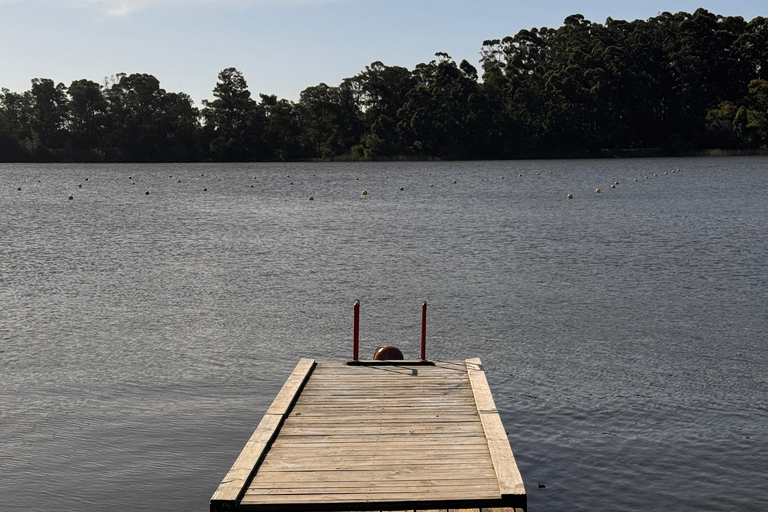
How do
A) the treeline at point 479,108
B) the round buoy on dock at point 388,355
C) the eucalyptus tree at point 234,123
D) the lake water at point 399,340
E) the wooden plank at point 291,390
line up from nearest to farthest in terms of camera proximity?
1. the wooden plank at point 291,390
2. the lake water at point 399,340
3. the round buoy on dock at point 388,355
4. the treeline at point 479,108
5. the eucalyptus tree at point 234,123

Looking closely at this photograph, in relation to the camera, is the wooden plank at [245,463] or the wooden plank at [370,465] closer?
the wooden plank at [245,463]

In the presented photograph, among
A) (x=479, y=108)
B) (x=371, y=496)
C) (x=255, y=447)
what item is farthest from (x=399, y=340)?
(x=479, y=108)

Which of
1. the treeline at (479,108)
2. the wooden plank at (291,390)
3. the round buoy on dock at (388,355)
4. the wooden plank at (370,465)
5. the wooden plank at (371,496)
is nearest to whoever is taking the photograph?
the wooden plank at (371,496)

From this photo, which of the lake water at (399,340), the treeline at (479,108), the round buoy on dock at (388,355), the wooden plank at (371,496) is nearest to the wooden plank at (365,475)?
the wooden plank at (371,496)

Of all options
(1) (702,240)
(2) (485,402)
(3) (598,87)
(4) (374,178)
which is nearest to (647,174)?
(4) (374,178)

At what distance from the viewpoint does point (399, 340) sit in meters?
19.3

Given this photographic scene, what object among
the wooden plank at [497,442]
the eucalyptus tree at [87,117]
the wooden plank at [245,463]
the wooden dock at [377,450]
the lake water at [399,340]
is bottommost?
the lake water at [399,340]

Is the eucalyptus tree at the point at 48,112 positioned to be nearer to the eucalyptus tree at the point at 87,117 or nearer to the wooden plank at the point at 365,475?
the eucalyptus tree at the point at 87,117

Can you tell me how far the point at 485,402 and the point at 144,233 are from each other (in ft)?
113

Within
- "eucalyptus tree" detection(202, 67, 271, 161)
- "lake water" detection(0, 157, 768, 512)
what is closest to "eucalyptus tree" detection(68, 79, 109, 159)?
"eucalyptus tree" detection(202, 67, 271, 161)

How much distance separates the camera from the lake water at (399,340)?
39.6 feet

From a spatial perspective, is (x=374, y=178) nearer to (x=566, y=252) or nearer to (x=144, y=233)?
(x=144, y=233)

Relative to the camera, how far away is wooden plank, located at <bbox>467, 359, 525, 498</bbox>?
8586 mm

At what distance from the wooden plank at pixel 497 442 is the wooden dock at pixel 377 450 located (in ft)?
0.04
